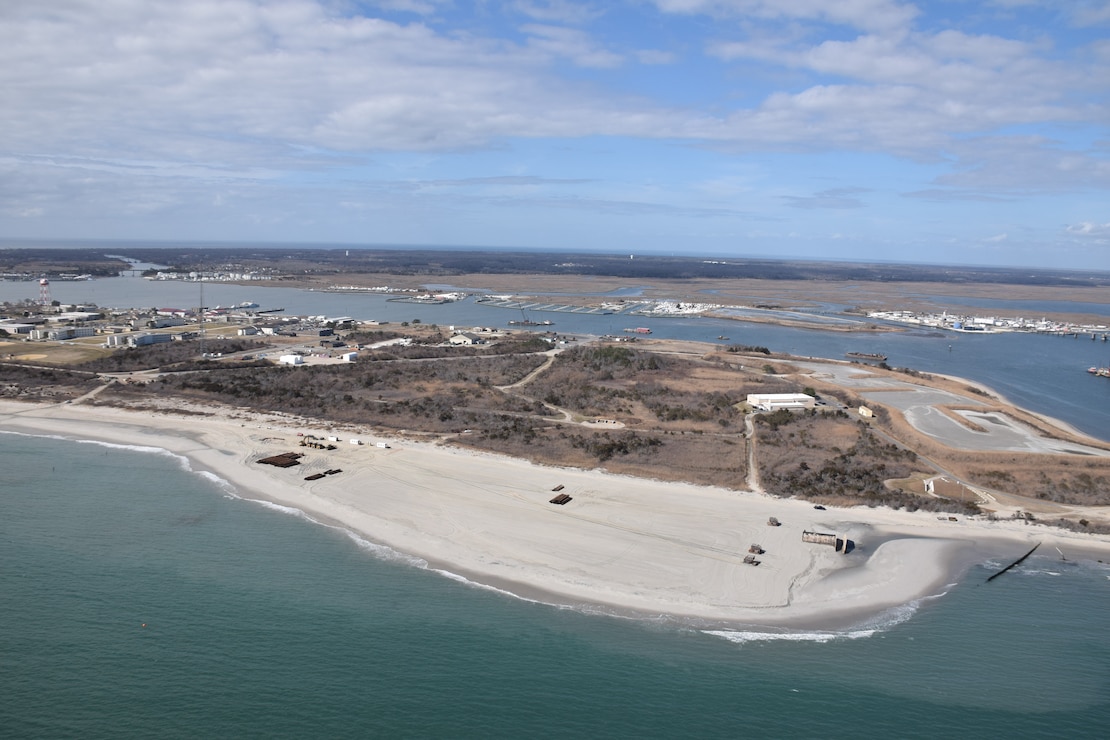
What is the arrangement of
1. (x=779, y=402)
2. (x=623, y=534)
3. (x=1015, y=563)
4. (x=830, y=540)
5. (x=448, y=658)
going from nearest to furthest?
(x=448, y=658) → (x=1015, y=563) → (x=830, y=540) → (x=623, y=534) → (x=779, y=402)

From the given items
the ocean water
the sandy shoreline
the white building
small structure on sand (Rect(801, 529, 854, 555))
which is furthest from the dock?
the ocean water

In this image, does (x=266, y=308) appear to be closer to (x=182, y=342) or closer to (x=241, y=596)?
(x=182, y=342)

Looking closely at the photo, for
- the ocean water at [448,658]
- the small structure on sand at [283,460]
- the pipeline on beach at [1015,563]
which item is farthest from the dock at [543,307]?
the ocean water at [448,658]

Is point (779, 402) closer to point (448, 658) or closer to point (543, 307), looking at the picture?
point (448, 658)

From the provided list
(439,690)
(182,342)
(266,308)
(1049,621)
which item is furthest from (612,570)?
(266,308)

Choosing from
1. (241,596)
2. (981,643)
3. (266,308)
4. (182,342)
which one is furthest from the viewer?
(266,308)

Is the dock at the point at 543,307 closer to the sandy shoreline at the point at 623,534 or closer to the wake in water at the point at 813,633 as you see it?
the sandy shoreline at the point at 623,534

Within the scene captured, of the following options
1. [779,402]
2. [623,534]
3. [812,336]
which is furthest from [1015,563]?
[812,336]
